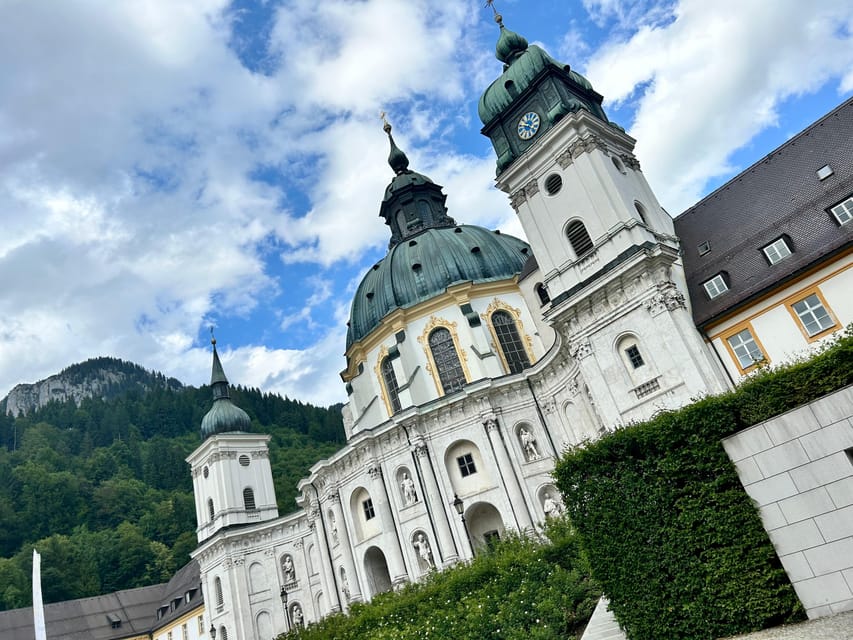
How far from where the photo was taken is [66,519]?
95938 mm

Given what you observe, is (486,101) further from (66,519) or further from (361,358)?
(66,519)

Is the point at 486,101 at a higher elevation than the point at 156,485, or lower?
lower

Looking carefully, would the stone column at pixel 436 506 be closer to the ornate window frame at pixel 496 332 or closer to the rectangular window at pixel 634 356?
the ornate window frame at pixel 496 332

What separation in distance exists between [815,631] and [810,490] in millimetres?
2881

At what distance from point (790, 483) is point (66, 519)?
345 feet

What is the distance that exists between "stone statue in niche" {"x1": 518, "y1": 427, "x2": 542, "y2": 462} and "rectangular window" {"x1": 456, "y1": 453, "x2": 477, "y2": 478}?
309cm

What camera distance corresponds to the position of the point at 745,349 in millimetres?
24984

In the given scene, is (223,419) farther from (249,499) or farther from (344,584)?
(344,584)

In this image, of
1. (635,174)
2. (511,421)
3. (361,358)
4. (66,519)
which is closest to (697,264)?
(635,174)

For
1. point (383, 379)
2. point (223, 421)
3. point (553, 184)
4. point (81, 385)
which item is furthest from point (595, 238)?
point (81, 385)

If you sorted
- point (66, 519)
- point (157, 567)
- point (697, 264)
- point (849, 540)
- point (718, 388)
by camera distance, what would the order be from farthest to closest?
point (66, 519) < point (157, 567) < point (697, 264) < point (718, 388) < point (849, 540)

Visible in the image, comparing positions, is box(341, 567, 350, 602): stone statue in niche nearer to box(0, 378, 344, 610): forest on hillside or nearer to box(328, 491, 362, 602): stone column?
box(328, 491, 362, 602): stone column

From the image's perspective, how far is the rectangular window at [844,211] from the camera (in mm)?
23516

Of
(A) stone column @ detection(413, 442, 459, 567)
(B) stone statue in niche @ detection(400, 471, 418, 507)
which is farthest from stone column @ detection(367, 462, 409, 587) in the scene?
(A) stone column @ detection(413, 442, 459, 567)
